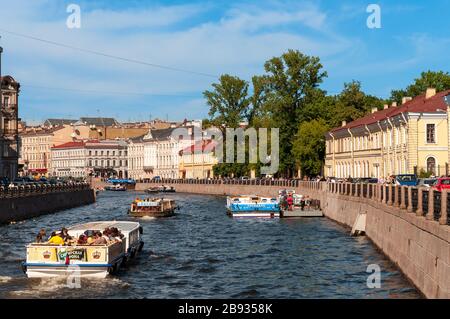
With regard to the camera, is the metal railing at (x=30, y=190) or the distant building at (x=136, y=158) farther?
the distant building at (x=136, y=158)

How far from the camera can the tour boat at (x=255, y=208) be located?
60.1 metres

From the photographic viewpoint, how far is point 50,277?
1034 inches

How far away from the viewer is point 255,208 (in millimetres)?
60875

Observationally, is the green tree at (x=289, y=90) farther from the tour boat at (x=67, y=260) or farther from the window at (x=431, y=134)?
the tour boat at (x=67, y=260)

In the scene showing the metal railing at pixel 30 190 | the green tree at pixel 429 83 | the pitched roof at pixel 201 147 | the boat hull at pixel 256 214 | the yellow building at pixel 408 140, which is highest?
the green tree at pixel 429 83

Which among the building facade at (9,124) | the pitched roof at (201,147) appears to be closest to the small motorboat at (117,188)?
the pitched roof at (201,147)

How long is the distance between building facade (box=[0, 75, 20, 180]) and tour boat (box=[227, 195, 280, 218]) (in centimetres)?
4890

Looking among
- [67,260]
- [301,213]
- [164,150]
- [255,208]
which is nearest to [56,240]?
[67,260]

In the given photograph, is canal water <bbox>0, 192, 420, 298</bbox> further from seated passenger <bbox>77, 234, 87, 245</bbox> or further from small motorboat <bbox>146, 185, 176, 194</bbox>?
small motorboat <bbox>146, 185, 176, 194</bbox>

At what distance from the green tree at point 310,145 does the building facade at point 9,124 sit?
36.6 metres

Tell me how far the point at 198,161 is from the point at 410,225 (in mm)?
135208

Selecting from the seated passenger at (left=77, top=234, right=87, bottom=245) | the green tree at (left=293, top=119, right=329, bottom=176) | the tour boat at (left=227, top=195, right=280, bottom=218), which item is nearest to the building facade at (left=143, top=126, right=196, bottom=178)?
the green tree at (left=293, top=119, right=329, bottom=176)

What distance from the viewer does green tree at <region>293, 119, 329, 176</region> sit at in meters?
92.5

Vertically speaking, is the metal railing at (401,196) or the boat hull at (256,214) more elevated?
the metal railing at (401,196)
